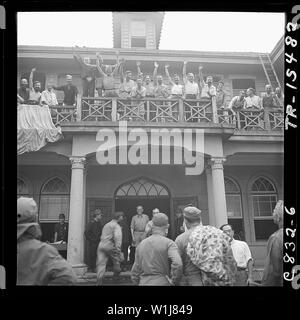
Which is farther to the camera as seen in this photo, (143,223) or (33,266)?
(143,223)

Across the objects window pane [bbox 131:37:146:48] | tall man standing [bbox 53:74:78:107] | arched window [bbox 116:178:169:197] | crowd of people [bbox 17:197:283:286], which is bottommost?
crowd of people [bbox 17:197:283:286]

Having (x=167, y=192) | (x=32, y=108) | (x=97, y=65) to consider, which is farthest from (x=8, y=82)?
(x=167, y=192)

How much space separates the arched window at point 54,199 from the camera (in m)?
9.97

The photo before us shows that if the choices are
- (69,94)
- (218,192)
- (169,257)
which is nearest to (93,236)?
(218,192)

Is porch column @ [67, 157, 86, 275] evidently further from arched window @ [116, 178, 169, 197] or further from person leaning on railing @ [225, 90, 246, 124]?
person leaning on railing @ [225, 90, 246, 124]

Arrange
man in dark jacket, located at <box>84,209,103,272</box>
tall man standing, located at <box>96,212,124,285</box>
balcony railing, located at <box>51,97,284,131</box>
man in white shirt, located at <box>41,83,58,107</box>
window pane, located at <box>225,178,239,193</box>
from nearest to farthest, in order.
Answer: tall man standing, located at <box>96,212,124,285</box> → man in dark jacket, located at <box>84,209,103,272</box> → man in white shirt, located at <box>41,83,58,107</box> → balcony railing, located at <box>51,97,284,131</box> → window pane, located at <box>225,178,239,193</box>

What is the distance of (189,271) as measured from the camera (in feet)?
12.8

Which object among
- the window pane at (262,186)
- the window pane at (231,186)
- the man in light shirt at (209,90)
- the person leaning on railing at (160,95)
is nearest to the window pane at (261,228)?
the window pane at (262,186)

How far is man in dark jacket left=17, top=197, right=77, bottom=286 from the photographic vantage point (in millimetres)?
3357

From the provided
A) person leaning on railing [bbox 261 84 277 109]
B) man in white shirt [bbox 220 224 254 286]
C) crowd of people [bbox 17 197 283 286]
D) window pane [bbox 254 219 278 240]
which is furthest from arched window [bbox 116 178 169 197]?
crowd of people [bbox 17 197 283 286]

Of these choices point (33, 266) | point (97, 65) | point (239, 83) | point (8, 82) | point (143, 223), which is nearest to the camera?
point (33, 266)

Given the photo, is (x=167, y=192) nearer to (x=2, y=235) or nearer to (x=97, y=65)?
→ (x=97, y=65)
